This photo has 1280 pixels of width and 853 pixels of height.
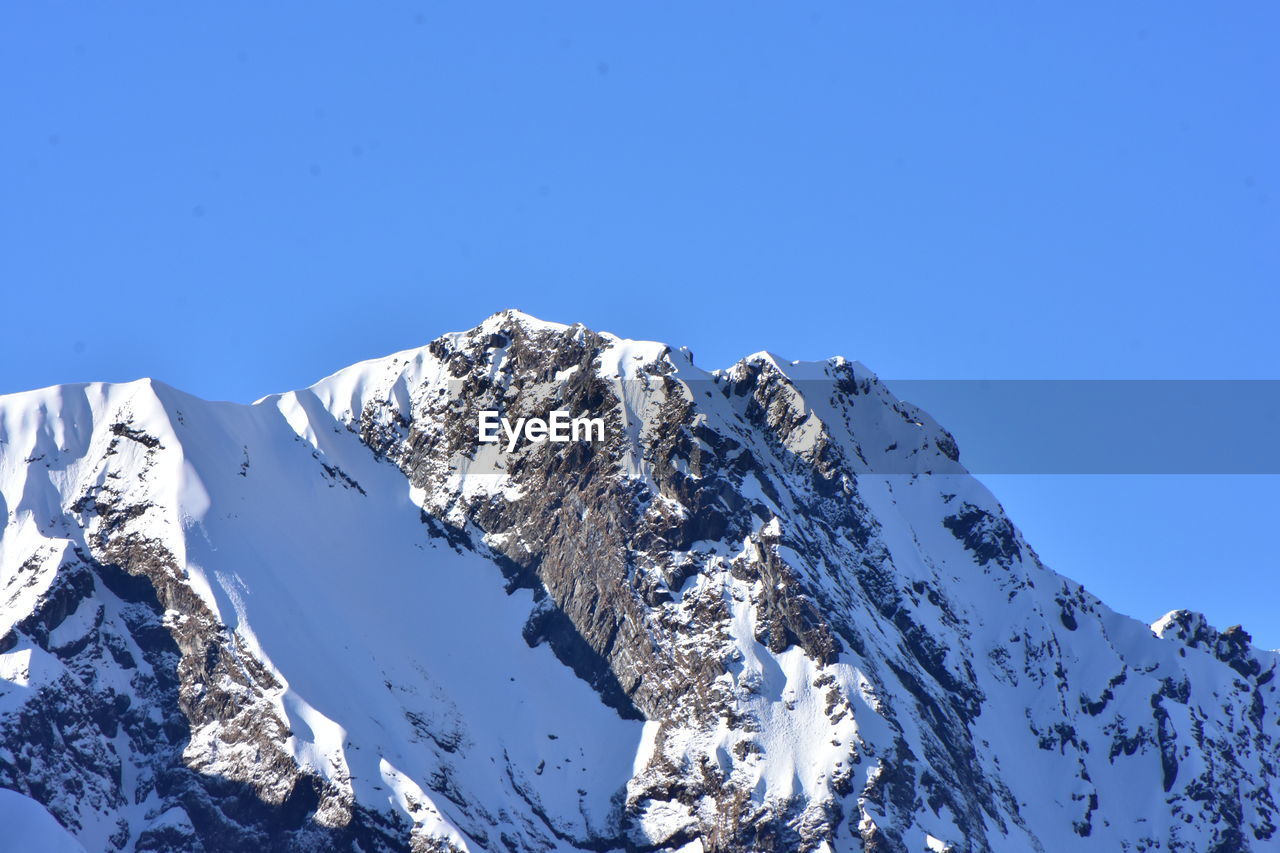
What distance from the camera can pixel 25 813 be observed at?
124 metres
